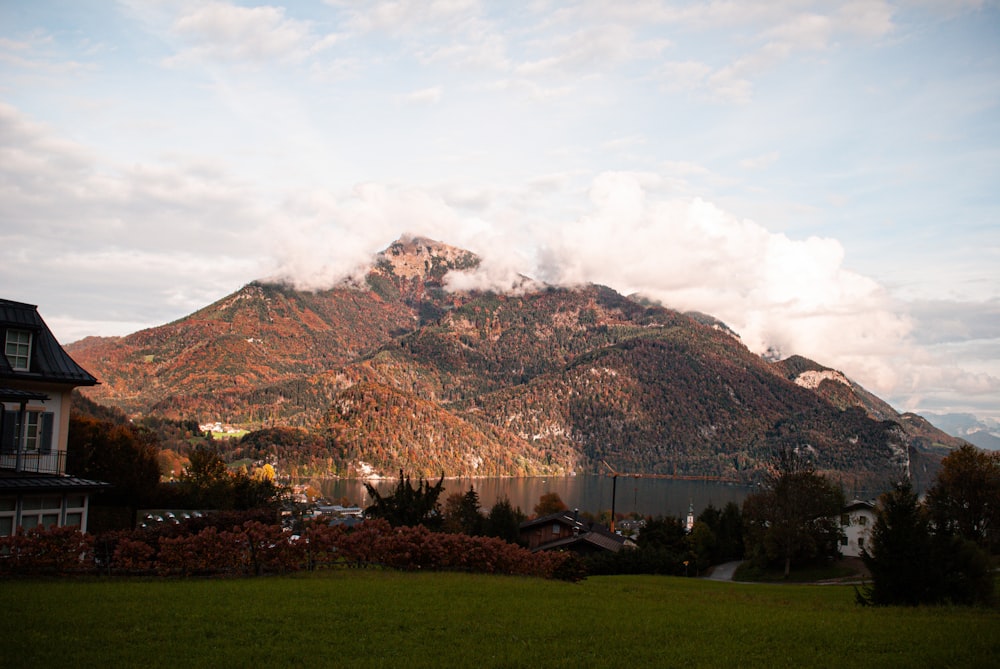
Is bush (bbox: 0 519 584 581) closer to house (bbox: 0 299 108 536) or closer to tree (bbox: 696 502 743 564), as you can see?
house (bbox: 0 299 108 536)

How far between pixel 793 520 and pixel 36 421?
2068 inches

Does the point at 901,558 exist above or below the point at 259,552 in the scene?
above

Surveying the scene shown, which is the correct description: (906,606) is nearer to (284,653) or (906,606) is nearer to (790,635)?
(790,635)

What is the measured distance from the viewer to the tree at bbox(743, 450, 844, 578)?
60781mm

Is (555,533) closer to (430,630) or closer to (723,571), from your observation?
(723,571)

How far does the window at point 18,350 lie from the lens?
2694 cm

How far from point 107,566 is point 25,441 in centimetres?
923

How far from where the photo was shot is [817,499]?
63.5 metres

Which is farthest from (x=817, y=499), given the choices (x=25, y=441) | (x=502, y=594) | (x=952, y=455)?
(x=25, y=441)

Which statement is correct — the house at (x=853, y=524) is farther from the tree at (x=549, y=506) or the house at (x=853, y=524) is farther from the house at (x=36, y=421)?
the house at (x=36, y=421)

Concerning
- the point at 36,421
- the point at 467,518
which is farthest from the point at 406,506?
the point at 467,518

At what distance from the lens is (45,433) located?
27.3 metres

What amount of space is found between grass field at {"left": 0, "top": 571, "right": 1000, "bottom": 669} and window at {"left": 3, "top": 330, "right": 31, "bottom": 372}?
1164 cm

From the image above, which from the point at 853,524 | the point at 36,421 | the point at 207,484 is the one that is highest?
the point at 36,421
